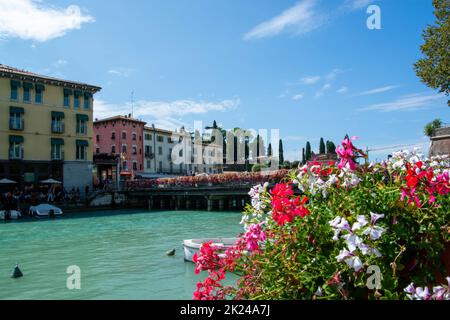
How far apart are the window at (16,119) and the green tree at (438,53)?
37357 mm

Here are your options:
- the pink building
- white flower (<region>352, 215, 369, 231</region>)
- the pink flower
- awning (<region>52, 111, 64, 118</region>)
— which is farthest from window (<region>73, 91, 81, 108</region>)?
white flower (<region>352, 215, 369, 231</region>)

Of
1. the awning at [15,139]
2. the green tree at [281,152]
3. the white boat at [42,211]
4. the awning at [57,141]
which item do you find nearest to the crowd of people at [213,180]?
the awning at [57,141]

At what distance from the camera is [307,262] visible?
2400 millimetres

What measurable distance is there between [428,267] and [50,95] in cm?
4561

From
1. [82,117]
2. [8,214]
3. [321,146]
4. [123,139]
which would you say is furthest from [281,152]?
[8,214]

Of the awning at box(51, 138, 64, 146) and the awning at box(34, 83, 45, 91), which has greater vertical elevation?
the awning at box(34, 83, 45, 91)

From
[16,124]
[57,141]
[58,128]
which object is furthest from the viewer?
[58,128]

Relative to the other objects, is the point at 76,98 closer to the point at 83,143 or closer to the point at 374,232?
the point at 83,143

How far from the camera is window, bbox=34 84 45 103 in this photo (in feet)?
134

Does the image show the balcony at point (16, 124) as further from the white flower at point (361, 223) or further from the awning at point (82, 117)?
the white flower at point (361, 223)

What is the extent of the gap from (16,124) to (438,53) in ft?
128

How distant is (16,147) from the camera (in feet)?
129

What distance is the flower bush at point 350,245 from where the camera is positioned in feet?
7.04

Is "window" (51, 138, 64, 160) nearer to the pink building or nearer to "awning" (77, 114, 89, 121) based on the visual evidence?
"awning" (77, 114, 89, 121)
